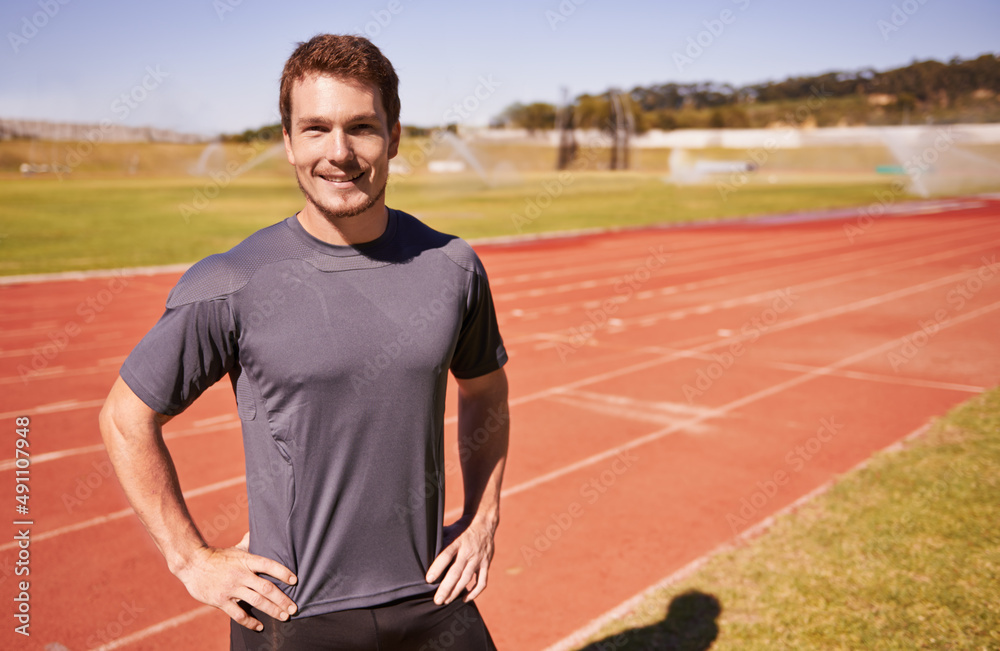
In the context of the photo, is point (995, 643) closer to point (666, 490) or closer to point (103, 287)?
point (666, 490)

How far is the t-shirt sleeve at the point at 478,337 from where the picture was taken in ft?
6.96

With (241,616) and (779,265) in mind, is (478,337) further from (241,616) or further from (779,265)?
(779,265)

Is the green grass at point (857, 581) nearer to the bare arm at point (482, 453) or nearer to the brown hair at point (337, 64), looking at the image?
the bare arm at point (482, 453)

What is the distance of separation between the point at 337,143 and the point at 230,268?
397mm

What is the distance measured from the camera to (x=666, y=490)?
6215mm

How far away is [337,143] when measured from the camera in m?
1.83

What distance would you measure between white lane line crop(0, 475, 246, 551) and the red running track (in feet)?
0.06

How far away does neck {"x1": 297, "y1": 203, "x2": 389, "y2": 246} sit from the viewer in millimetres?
1904

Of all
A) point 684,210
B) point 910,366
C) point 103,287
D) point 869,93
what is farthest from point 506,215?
point 869,93

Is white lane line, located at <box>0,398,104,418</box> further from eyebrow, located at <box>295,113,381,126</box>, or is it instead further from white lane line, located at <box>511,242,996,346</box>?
eyebrow, located at <box>295,113,381,126</box>

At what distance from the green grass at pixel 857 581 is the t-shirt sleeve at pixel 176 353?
123 inches

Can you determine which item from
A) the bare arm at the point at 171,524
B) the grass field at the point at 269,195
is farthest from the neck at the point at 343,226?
the grass field at the point at 269,195

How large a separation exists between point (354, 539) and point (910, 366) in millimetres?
9908

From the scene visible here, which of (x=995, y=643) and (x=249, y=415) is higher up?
(x=249, y=415)
